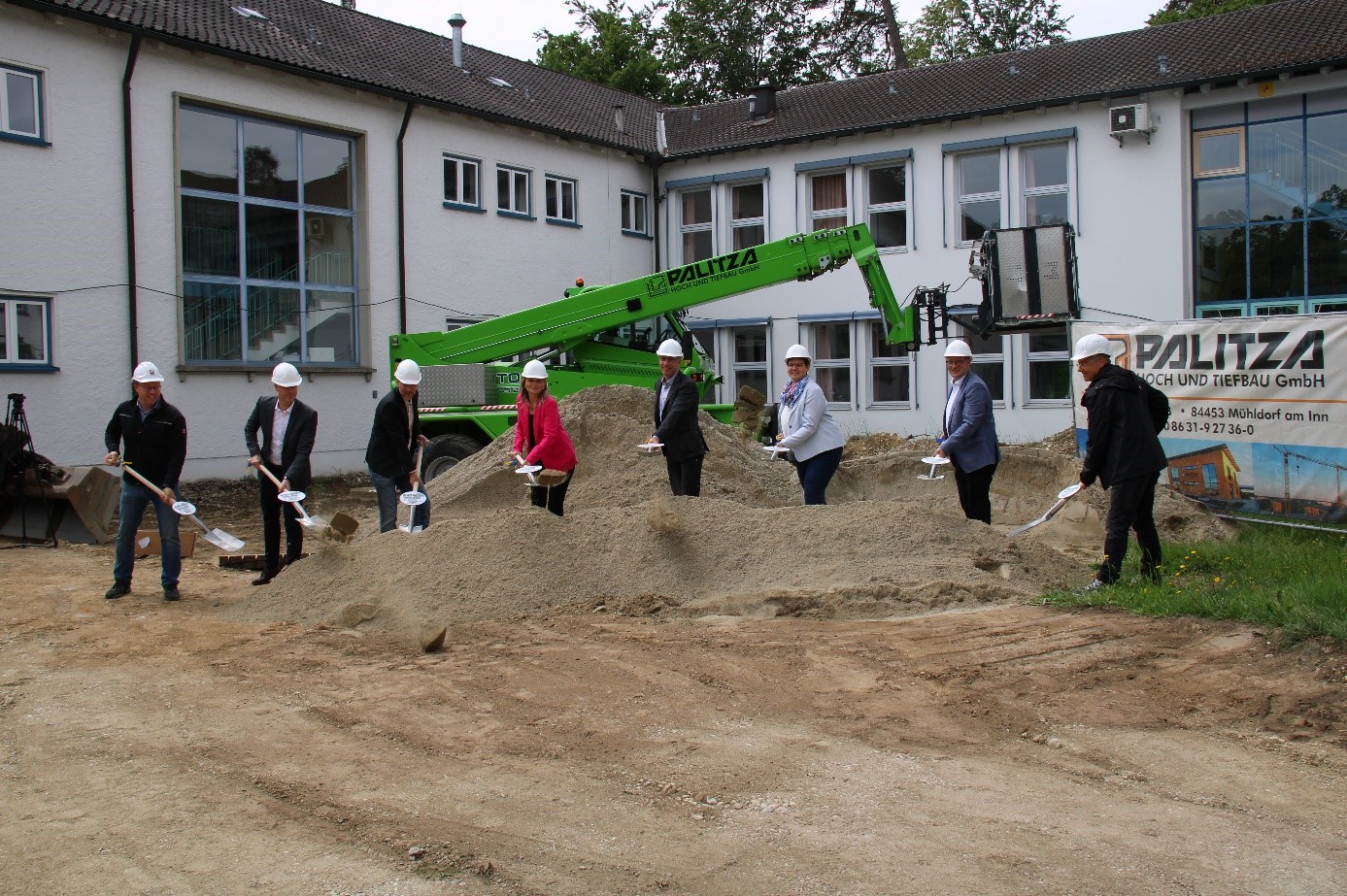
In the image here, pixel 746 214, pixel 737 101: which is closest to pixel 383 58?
pixel 746 214

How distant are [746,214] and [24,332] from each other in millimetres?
15108

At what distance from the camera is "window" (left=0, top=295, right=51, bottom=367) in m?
15.9

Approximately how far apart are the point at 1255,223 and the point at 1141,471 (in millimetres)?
15295

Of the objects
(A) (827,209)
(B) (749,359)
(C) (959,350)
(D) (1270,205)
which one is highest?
(A) (827,209)

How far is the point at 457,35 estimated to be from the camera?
25.6 metres

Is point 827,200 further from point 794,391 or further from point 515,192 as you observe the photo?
point 794,391

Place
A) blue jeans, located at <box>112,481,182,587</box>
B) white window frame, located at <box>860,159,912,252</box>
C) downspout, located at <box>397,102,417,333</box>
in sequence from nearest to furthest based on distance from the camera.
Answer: blue jeans, located at <box>112,481,182,587</box> → downspout, located at <box>397,102,417,333</box> → white window frame, located at <box>860,159,912,252</box>

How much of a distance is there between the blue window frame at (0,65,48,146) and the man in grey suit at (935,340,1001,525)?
13.2 m

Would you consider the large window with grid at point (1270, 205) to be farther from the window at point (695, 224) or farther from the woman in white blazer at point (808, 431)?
the woman in white blazer at point (808, 431)

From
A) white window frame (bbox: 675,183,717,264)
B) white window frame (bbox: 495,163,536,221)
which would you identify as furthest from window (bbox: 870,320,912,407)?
white window frame (bbox: 495,163,536,221)

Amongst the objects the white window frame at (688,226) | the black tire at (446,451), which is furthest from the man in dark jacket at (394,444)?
the white window frame at (688,226)

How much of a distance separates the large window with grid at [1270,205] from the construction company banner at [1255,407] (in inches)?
440

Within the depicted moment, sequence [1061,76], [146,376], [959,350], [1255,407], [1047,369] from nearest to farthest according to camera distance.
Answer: [146,376] < [959,350] < [1255,407] < [1047,369] < [1061,76]

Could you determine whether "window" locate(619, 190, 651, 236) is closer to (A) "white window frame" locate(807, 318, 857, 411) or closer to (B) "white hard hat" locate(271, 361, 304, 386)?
(A) "white window frame" locate(807, 318, 857, 411)
